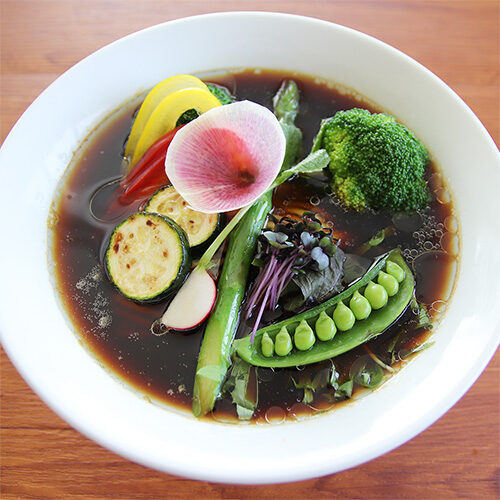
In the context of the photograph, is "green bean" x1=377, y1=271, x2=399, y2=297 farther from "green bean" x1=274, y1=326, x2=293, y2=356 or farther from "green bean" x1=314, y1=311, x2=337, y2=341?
"green bean" x1=274, y1=326, x2=293, y2=356

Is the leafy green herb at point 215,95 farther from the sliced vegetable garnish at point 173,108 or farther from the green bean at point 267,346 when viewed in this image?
the green bean at point 267,346

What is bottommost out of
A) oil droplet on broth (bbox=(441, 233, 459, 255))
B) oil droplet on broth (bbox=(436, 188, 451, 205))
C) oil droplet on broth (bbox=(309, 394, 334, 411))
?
oil droplet on broth (bbox=(309, 394, 334, 411))

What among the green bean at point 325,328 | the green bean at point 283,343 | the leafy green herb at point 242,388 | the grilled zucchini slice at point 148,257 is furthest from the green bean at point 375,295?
the grilled zucchini slice at point 148,257

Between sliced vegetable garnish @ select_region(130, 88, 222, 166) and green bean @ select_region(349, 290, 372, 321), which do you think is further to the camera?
sliced vegetable garnish @ select_region(130, 88, 222, 166)

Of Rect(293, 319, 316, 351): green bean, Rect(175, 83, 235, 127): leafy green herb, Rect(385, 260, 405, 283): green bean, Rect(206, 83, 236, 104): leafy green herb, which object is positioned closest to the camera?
Rect(293, 319, 316, 351): green bean

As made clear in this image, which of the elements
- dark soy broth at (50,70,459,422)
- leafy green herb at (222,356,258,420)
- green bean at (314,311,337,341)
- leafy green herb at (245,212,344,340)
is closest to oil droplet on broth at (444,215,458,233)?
dark soy broth at (50,70,459,422)

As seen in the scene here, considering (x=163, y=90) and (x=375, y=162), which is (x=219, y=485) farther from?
(x=163, y=90)

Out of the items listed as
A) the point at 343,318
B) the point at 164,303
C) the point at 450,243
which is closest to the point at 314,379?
the point at 343,318
